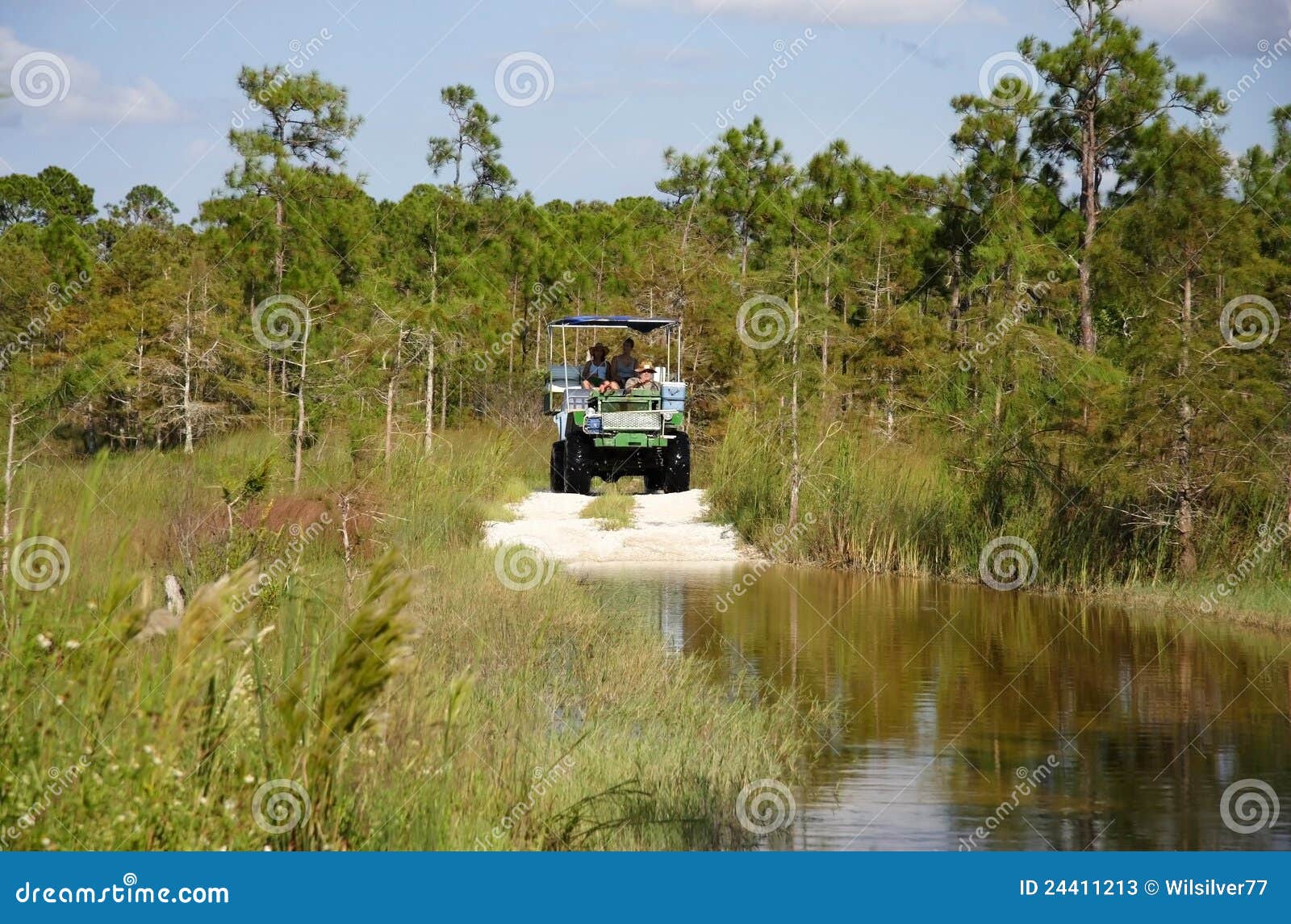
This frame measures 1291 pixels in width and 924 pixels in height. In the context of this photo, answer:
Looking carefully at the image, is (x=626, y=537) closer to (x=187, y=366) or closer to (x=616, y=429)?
(x=616, y=429)

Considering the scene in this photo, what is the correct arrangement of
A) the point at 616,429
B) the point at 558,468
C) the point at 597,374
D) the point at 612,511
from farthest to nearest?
the point at 558,468 → the point at 597,374 → the point at 616,429 → the point at 612,511

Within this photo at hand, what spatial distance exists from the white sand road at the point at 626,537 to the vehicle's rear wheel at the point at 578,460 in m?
0.83

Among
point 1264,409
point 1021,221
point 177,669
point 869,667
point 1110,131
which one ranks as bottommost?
point 869,667

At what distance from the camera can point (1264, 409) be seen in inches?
559

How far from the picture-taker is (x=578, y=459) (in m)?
22.2

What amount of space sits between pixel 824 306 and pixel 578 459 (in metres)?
4.69

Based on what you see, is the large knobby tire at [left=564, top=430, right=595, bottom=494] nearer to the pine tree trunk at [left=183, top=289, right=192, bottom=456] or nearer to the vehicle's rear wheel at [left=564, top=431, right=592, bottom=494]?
the vehicle's rear wheel at [left=564, top=431, right=592, bottom=494]

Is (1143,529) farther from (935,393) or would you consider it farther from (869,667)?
(935,393)

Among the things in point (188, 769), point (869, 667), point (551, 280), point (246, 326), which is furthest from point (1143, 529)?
point (551, 280)

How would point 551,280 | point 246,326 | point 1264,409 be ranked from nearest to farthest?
point 1264,409 → point 246,326 → point 551,280

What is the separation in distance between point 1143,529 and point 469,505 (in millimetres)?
8069

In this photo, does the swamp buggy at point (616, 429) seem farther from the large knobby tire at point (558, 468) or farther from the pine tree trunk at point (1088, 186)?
the pine tree trunk at point (1088, 186)

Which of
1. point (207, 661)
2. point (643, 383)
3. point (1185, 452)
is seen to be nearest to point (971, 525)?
point (1185, 452)

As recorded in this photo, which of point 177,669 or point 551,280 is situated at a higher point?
point 551,280
